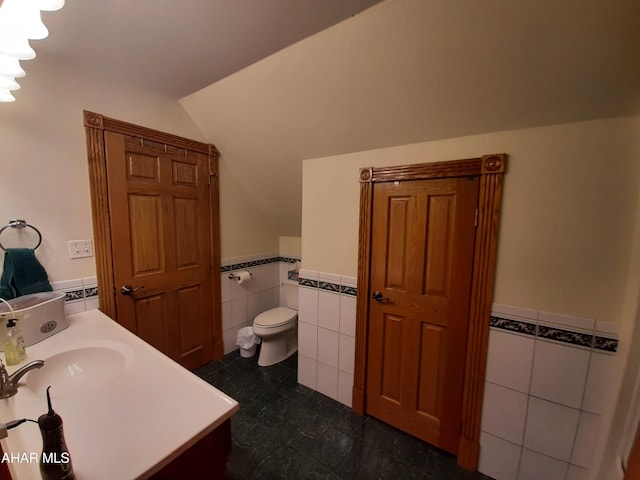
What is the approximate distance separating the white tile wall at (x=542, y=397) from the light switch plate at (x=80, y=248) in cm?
233

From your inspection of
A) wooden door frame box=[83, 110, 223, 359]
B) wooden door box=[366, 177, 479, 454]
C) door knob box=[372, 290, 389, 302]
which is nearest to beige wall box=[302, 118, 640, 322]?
wooden door box=[366, 177, 479, 454]

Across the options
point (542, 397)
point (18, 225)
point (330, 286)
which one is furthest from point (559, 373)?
point (18, 225)

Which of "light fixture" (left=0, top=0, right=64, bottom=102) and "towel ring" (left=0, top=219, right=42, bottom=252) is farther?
"towel ring" (left=0, top=219, right=42, bottom=252)

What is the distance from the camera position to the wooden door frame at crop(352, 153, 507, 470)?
1.26 meters

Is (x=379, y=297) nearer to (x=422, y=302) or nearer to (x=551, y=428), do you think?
(x=422, y=302)

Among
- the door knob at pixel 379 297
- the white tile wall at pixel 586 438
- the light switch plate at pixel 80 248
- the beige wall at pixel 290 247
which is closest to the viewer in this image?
the white tile wall at pixel 586 438

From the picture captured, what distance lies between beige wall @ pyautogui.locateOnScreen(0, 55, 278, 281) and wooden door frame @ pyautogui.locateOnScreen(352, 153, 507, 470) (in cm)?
165

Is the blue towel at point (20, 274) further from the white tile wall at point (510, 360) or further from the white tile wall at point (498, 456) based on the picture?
the white tile wall at point (498, 456)

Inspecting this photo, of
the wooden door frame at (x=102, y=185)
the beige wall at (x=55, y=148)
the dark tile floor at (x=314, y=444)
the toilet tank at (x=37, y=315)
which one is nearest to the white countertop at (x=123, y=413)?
the toilet tank at (x=37, y=315)

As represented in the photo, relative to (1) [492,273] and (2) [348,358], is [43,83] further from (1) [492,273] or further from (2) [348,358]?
(1) [492,273]

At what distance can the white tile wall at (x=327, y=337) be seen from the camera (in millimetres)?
1799

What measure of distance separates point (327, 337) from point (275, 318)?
0.67 metres

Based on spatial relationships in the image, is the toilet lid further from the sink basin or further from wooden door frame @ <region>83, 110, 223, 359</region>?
the sink basin

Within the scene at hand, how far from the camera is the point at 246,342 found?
2439mm
